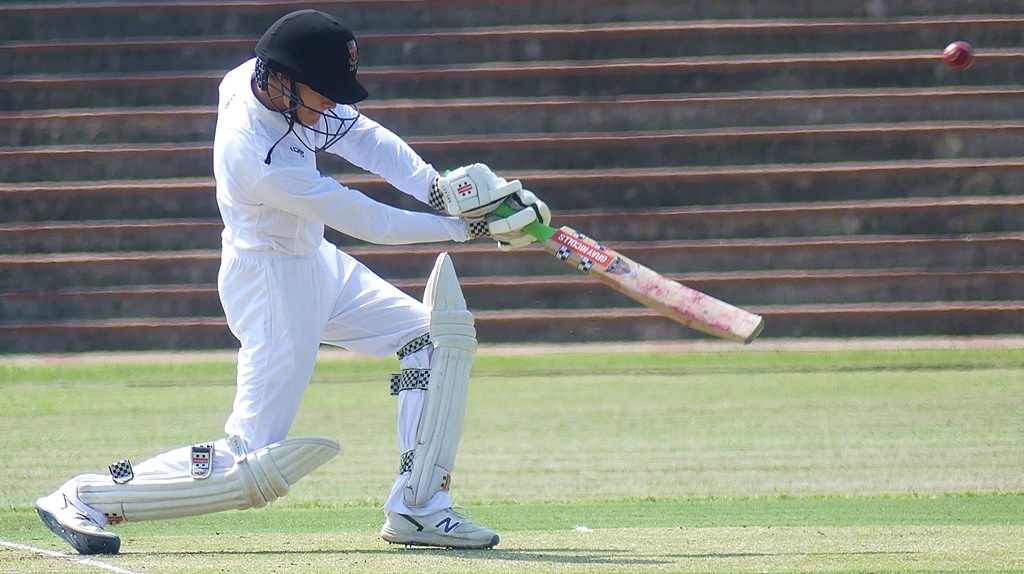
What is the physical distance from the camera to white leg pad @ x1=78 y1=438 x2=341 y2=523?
9.96 feet

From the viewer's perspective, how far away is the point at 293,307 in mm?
3088

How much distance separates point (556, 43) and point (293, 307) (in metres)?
8.33

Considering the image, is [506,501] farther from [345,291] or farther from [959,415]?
[959,415]

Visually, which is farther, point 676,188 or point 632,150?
point 632,150

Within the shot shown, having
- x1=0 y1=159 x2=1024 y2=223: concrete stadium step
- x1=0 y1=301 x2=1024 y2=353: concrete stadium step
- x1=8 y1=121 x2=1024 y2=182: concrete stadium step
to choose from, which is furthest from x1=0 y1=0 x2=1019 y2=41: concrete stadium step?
x1=0 y1=301 x2=1024 y2=353: concrete stadium step

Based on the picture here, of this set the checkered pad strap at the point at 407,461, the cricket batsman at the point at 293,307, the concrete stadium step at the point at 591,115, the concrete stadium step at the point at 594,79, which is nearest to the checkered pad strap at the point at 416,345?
the cricket batsman at the point at 293,307

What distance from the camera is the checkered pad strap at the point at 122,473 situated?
3.09 m

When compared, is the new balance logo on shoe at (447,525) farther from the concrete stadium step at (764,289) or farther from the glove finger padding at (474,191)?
the concrete stadium step at (764,289)

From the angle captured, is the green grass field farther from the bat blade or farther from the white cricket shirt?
the white cricket shirt

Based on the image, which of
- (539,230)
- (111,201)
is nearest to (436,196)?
(539,230)

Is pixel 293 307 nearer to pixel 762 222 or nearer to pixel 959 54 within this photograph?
pixel 959 54

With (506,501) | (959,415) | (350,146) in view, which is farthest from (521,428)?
(350,146)

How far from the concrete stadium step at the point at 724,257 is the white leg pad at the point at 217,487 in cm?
681

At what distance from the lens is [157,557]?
9.80 ft
